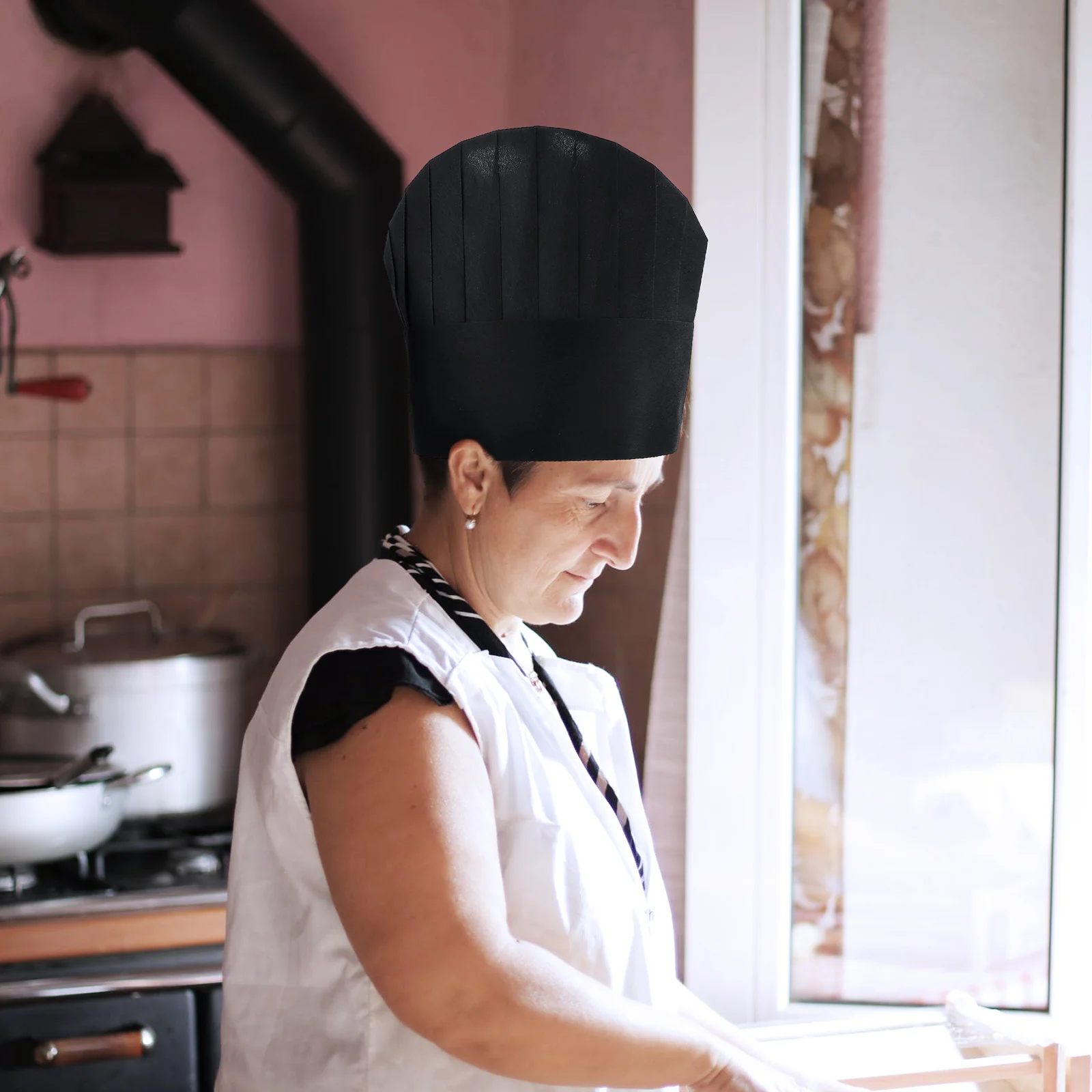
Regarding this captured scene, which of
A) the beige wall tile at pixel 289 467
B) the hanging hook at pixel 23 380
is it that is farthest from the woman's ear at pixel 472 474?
the beige wall tile at pixel 289 467

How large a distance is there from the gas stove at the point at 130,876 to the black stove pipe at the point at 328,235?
0.44 m

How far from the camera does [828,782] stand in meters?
1.53

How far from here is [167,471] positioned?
6.90ft

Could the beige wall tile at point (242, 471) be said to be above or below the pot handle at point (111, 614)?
above

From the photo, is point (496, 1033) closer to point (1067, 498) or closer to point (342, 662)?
point (342, 662)

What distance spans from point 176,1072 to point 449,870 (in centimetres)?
106

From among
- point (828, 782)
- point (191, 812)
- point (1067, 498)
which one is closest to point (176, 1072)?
point (191, 812)

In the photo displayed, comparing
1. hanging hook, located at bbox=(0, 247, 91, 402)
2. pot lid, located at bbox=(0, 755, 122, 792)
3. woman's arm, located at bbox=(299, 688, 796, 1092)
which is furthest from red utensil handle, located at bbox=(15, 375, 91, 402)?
woman's arm, located at bbox=(299, 688, 796, 1092)

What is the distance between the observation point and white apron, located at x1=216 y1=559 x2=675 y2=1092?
79cm

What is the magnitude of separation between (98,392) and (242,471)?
265mm

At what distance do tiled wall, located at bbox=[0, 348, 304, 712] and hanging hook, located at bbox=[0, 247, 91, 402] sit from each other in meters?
0.07

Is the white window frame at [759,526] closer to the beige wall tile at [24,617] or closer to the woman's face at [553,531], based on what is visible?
the woman's face at [553,531]

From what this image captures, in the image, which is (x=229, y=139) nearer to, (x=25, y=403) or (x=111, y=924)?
(x=25, y=403)

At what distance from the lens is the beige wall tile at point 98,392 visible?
6.70 ft
